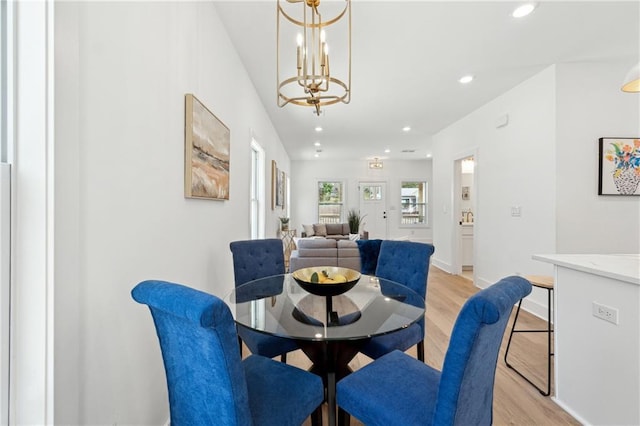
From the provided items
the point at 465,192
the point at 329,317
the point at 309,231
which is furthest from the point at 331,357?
the point at 465,192

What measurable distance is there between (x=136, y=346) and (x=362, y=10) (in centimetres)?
257

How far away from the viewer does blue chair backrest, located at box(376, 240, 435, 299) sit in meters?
1.98

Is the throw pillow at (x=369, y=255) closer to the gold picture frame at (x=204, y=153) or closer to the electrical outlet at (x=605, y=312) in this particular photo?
the gold picture frame at (x=204, y=153)

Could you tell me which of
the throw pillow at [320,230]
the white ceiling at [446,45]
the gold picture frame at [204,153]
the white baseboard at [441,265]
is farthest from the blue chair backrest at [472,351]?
the throw pillow at [320,230]

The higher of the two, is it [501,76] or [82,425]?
[501,76]

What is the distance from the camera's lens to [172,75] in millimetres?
1509

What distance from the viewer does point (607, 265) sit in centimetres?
159

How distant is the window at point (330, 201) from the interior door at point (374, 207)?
27.7 inches

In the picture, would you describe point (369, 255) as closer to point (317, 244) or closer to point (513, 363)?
point (317, 244)

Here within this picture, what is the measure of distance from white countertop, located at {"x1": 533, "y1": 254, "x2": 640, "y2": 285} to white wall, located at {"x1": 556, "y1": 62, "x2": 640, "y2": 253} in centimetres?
136

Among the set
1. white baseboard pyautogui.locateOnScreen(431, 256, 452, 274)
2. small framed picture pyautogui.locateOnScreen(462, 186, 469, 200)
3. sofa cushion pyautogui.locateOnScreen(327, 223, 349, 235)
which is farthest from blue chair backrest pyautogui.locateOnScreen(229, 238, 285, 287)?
small framed picture pyautogui.locateOnScreen(462, 186, 469, 200)

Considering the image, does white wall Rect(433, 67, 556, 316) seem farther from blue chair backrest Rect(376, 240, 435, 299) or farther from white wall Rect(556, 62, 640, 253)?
blue chair backrest Rect(376, 240, 435, 299)

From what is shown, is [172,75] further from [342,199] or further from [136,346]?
[342,199]

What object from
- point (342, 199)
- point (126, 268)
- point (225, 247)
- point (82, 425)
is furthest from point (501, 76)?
point (342, 199)
